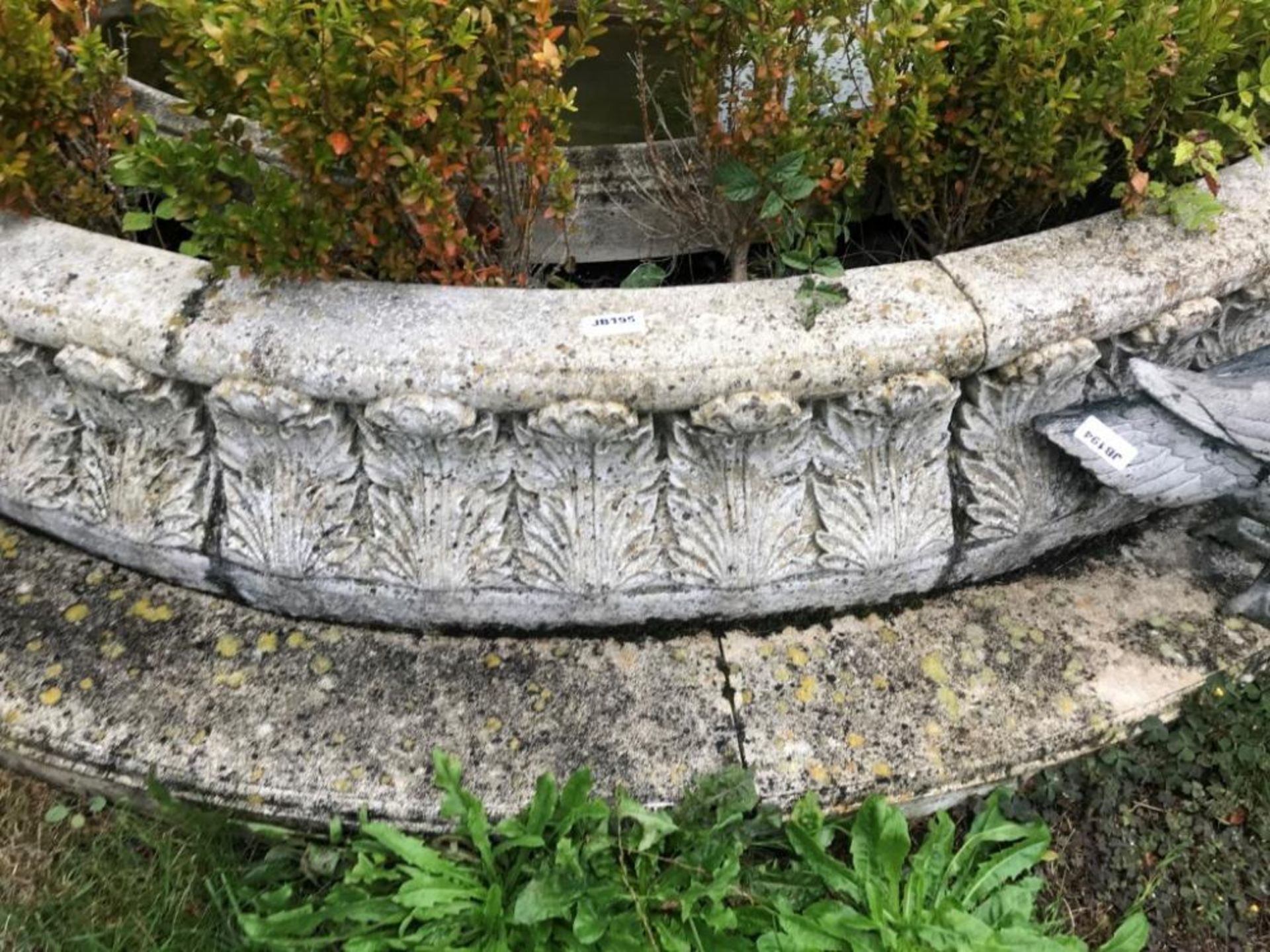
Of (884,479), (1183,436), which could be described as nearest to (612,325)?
(884,479)

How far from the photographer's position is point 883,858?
2.03 m

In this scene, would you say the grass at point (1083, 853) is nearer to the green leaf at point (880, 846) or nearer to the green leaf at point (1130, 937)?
the green leaf at point (1130, 937)

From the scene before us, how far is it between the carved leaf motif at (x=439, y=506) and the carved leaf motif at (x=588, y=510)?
0.05 metres

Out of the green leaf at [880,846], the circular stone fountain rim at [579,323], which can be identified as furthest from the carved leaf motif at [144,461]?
the green leaf at [880,846]

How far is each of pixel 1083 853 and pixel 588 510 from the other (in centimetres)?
125

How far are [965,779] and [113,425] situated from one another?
188 centimetres

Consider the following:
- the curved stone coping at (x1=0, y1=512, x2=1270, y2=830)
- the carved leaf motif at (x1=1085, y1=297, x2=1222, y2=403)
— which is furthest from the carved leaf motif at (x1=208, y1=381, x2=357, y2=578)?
the carved leaf motif at (x1=1085, y1=297, x2=1222, y2=403)

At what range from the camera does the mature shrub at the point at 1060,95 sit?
2078 mm

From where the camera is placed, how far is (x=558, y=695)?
224 centimetres

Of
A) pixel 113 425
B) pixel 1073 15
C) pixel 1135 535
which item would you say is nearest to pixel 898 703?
pixel 1135 535

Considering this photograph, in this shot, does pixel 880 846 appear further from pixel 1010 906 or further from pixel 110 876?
pixel 110 876

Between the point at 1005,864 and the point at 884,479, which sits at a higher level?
the point at 884,479

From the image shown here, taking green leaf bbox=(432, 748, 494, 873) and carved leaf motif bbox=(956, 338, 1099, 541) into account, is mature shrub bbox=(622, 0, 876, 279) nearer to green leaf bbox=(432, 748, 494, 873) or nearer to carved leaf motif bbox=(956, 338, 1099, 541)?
carved leaf motif bbox=(956, 338, 1099, 541)

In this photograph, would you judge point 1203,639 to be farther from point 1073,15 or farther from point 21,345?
point 21,345
